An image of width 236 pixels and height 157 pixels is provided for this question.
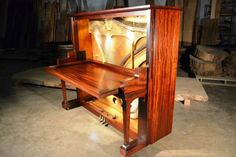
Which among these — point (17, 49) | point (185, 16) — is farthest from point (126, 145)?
point (17, 49)

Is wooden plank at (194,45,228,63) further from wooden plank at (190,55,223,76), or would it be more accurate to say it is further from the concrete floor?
the concrete floor

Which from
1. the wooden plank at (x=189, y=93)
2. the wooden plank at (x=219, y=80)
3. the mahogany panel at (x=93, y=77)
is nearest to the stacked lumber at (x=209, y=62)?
the wooden plank at (x=219, y=80)

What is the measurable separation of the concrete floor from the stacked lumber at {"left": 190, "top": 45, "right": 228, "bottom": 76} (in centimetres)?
85

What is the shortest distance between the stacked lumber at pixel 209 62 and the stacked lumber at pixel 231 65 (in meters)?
0.10

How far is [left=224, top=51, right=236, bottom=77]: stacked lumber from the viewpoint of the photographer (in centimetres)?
416

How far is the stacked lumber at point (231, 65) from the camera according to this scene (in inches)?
164

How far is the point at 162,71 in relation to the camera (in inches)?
77.7

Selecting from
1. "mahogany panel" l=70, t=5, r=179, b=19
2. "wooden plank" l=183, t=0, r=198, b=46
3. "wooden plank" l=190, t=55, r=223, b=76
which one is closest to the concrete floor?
"wooden plank" l=190, t=55, r=223, b=76

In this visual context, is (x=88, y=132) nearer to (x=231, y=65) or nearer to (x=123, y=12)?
(x=123, y=12)

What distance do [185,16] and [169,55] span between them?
3.74 meters

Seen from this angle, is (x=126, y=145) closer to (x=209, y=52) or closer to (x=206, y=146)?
(x=206, y=146)

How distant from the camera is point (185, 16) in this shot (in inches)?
208

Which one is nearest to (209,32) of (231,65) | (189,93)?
(231,65)

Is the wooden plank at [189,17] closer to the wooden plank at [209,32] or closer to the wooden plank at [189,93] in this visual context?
the wooden plank at [209,32]
